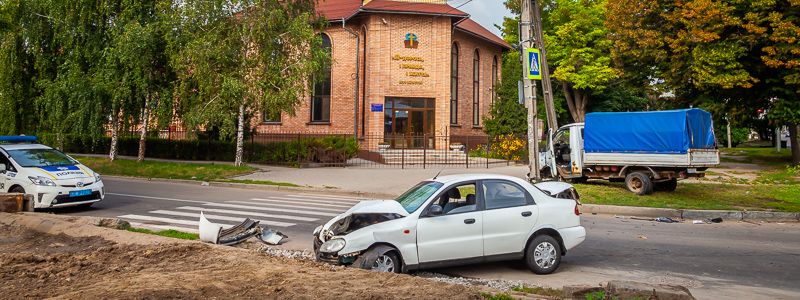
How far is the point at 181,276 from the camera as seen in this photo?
6.31m

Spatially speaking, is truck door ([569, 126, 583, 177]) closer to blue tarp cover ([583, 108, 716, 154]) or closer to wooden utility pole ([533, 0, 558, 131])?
blue tarp cover ([583, 108, 716, 154])

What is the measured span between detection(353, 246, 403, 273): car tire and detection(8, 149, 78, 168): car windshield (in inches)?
390

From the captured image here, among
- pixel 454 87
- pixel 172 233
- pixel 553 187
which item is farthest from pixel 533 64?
pixel 454 87

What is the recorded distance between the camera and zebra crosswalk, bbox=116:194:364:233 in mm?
12375

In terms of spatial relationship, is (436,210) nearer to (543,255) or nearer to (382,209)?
(382,209)

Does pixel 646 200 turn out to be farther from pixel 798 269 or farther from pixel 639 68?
pixel 639 68

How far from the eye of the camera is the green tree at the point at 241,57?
24453 mm

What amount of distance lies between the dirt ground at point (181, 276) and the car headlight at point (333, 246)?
39 cm

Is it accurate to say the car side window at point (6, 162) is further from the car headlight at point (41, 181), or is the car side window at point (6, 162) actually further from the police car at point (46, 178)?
the car headlight at point (41, 181)

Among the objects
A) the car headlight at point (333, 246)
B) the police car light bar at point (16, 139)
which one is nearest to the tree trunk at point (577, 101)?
the police car light bar at point (16, 139)

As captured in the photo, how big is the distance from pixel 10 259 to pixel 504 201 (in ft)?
20.2

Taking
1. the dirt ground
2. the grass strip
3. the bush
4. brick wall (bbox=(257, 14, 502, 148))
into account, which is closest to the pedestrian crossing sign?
the grass strip

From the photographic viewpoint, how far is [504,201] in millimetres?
8273

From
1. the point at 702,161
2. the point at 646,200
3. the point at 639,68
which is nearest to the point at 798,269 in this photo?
the point at 646,200
